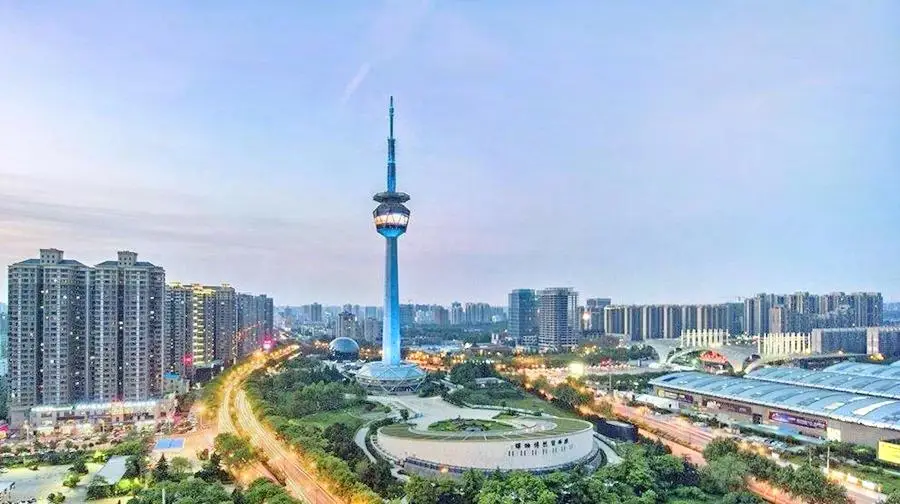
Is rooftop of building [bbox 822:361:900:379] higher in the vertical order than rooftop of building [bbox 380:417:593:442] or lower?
lower

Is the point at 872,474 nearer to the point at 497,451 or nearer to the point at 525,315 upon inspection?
the point at 497,451

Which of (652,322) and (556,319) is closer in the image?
(556,319)

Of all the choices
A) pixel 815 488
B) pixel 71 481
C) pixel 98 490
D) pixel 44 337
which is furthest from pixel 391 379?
pixel 815 488

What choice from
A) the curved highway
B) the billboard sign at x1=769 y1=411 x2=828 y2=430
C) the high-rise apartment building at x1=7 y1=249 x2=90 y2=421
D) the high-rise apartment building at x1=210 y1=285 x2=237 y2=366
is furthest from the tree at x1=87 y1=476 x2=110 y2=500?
the high-rise apartment building at x1=210 y1=285 x2=237 y2=366

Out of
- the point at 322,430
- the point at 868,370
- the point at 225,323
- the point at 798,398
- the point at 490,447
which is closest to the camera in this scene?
the point at 490,447

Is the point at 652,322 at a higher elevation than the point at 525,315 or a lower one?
lower

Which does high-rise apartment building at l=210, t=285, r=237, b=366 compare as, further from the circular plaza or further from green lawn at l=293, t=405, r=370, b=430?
the circular plaza
